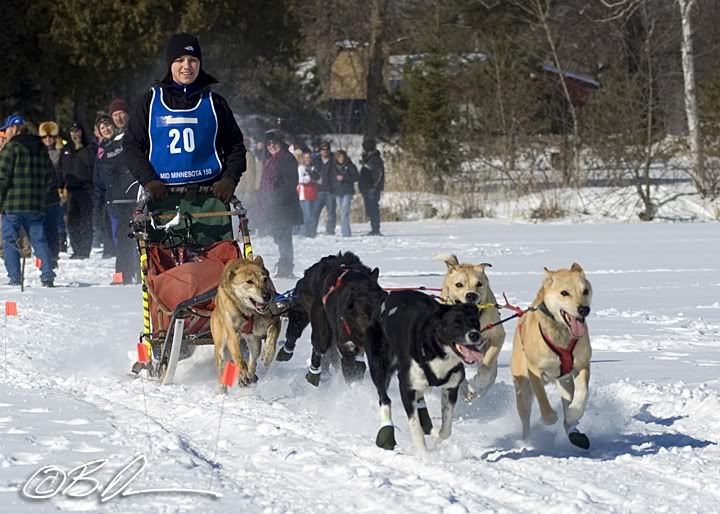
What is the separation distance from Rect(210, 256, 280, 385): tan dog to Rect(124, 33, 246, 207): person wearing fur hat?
68cm

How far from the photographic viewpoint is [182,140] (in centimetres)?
718

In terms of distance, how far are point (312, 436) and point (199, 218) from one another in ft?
7.35

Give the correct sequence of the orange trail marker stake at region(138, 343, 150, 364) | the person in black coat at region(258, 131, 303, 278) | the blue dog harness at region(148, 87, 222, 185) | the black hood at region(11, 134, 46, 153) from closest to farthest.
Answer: the orange trail marker stake at region(138, 343, 150, 364), the blue dog harness at region(148, 87, 222, 185), the black hood at region(11, 134, 46, 153), the person in black coat at region(258, 131, 303, 278)

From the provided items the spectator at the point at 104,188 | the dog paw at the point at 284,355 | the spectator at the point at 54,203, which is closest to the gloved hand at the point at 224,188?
the dog paw at the point at 284,355

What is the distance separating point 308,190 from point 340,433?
1481 cm

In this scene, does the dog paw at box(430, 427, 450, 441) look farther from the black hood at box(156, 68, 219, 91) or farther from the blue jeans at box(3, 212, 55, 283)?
the blue jeans at box(3, 212, 55, 283)

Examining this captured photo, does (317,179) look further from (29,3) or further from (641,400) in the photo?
(641,400)

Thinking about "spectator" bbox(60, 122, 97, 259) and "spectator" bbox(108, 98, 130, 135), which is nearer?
"spectator" bbox(108, 98, 130, 135)

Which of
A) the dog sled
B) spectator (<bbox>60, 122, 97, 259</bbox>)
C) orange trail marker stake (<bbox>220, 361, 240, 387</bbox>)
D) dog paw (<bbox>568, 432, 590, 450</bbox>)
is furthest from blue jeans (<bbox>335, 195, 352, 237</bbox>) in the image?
dog paw (<bbox>568, 432, 590, 450</bbox>)

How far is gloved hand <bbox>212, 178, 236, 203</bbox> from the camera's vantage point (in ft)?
23.2

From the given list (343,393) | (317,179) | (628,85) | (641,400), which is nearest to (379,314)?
(343,393)

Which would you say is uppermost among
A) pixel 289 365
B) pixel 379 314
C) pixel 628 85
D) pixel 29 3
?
pixel 29 3

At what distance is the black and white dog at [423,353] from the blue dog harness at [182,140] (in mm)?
2289

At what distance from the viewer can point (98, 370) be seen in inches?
294
